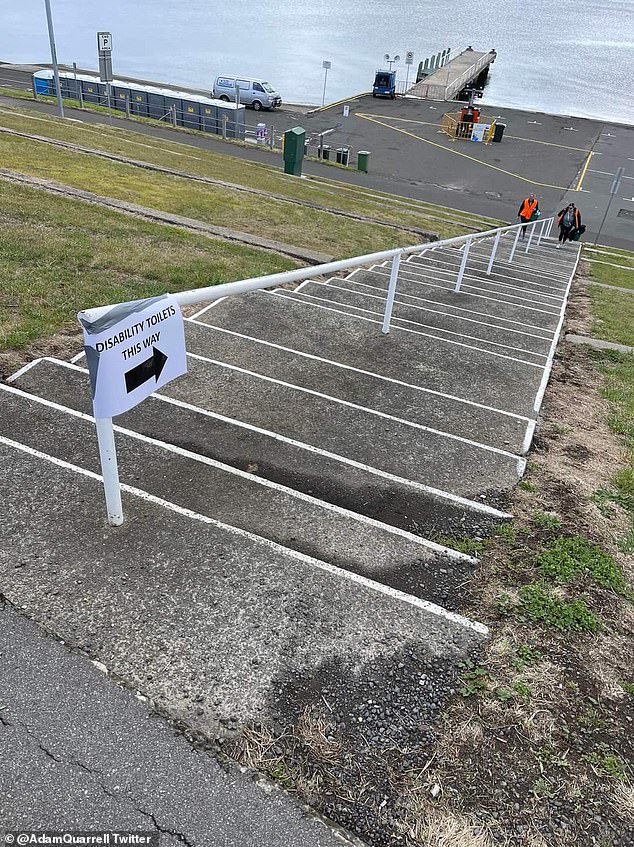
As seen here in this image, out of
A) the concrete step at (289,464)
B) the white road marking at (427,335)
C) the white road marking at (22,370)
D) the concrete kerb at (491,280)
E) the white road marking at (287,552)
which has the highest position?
the white road marking at (287,552)

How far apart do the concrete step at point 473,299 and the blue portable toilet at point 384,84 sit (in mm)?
50674

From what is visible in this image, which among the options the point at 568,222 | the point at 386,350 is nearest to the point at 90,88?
the point at 568,222

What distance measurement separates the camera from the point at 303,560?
3135 mm

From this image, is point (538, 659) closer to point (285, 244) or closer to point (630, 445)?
point (630, 445)

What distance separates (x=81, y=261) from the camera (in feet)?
25.0

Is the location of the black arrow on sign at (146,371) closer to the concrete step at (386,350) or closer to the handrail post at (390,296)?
the concrete step at (386,350)

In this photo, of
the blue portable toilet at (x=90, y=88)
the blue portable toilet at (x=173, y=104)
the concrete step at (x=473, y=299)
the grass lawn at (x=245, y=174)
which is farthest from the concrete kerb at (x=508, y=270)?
the blue portable toilet at (x=90, y=88)

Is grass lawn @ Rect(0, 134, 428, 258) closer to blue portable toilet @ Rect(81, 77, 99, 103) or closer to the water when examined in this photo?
blue portable toilet @ Rect(81, 77, 99, 103)

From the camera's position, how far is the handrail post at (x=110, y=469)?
2957 mm

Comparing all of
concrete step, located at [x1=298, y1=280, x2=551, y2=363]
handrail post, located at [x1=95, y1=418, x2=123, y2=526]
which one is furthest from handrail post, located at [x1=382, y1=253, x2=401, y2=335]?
handrail post, located at [x1=95, y1=418, x2=123, y2=526]

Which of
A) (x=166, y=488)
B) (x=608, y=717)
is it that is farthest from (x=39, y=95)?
(x=608, y=717)

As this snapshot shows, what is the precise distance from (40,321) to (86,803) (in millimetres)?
4851

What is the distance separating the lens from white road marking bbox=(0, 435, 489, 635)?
2938mm

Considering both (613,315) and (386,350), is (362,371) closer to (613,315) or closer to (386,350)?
(386,350)
